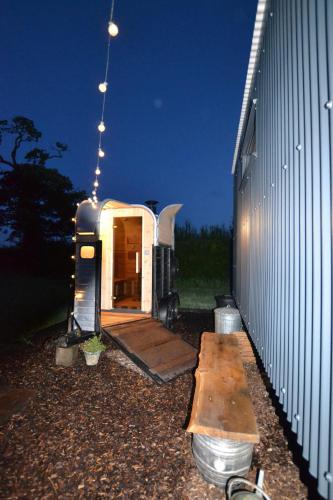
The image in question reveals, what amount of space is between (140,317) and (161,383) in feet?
9.60

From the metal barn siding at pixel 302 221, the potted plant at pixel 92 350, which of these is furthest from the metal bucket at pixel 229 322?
the potted plant at pixel 92 350

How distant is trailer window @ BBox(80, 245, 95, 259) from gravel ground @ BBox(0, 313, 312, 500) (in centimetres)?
274

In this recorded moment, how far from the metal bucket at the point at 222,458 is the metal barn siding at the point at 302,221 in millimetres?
712

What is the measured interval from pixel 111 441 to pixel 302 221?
3.74 metres

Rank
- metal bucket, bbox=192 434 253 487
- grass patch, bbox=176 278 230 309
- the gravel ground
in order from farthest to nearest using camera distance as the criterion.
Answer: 1. grass patch, bbox=176 278 230 309
2. the gravel ground
3. metal bucket, bbox=192 434 253 487

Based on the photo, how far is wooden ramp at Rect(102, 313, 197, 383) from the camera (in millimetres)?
5352

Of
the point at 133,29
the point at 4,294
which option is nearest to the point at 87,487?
the point at 133,29

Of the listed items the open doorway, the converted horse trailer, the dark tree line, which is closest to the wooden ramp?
the converted horse trailer

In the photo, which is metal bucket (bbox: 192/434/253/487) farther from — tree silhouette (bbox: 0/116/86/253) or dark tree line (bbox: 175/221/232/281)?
tree silhouette (bbox: 0/116/86/253)

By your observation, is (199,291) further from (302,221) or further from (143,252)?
(302,221)

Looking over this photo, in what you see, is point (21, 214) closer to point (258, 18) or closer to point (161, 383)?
point (161, 383)

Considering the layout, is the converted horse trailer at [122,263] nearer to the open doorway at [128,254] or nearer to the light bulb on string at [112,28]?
the open doorway at [128,254]

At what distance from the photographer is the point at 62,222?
17.5 meters

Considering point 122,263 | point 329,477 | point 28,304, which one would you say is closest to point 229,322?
point 329,477
